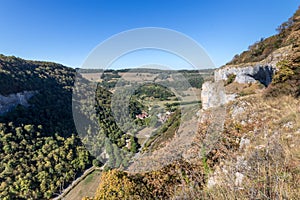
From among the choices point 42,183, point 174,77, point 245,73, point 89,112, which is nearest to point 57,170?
point 42,183

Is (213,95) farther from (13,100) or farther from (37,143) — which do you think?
(13,100)

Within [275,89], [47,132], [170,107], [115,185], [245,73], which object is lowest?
[47,132]

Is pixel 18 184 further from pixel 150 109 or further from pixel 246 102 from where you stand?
pixel 246 102

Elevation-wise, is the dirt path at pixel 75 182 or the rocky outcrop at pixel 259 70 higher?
the rocky outcrop at pixel 259 70

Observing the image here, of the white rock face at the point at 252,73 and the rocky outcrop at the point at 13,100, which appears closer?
the white rock face at the point at 252,73

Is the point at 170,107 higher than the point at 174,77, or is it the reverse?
the point at 174,77

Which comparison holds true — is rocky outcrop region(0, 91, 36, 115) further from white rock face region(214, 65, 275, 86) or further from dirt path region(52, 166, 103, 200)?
white rock face region(214, 65, 275, 86)

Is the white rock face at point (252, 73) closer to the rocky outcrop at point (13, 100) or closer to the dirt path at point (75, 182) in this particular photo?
the dirt path at point (75, 182)

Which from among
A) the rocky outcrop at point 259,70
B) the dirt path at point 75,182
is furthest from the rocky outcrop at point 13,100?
the rocky outcrop at point 259,70
